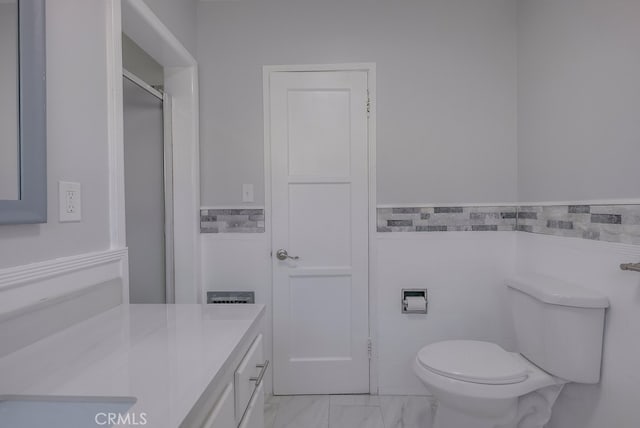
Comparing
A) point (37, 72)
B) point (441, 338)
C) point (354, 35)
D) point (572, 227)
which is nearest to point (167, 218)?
point (37, 72)

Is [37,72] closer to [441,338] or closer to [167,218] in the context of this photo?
[167,218]

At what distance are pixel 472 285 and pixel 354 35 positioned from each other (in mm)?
1637

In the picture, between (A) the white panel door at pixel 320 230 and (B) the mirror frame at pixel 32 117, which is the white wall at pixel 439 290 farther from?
(B) the mirror frame at pixel 32 117

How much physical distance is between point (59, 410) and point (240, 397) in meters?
0.39

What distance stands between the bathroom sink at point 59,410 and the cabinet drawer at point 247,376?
30cm

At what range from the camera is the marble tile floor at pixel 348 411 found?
1.77 m

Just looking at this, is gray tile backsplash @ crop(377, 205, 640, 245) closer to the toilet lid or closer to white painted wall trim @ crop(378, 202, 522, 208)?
white painted wall trim @ crop(378, 202, 522, 208)

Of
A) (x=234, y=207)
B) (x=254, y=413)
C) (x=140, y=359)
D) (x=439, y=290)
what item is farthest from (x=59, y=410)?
(x=439, y=290)

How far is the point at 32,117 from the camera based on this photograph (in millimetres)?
840

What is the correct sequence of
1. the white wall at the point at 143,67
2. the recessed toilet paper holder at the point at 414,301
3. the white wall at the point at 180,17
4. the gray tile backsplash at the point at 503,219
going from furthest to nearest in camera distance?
1. the white wall at the point at 143,67
2. the recessed toilet paper holder at the point at 414,301
3. the white wall at the point at 180,17
4. the gray tile backsplash at the point at 503,219

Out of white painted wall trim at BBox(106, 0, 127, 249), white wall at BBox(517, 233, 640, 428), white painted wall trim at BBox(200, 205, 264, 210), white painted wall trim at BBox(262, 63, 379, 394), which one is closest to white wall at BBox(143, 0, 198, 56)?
white painted wall trim at BBox(106, 0, 127, 249)

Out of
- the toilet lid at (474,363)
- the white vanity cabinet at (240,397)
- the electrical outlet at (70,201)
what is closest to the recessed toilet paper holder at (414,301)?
the toilet lid at (474,363)

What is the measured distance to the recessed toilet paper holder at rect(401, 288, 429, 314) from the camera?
6.46 ft

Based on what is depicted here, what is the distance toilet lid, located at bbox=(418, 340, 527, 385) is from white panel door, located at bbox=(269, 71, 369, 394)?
1.83 ft
